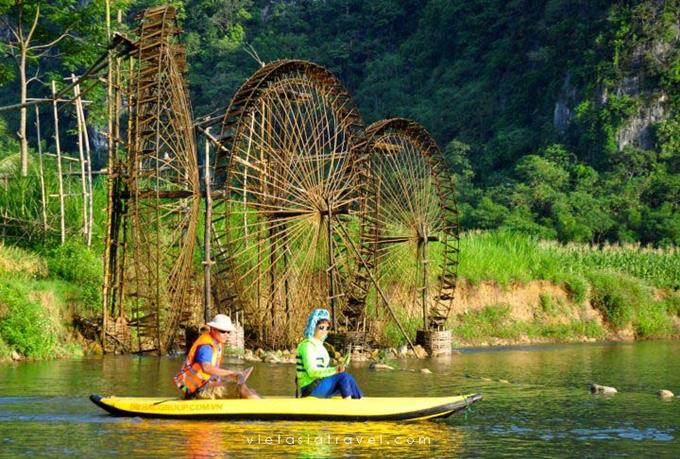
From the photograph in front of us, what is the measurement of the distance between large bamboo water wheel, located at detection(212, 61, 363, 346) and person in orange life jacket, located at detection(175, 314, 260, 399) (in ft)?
34.7

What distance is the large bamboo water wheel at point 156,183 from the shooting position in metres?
30.1

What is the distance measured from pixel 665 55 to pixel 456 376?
46.5 meters

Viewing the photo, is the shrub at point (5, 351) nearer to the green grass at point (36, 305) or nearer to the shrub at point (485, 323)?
the green grass at point (36, 305)

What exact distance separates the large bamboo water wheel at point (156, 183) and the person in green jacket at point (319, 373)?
1038 cm

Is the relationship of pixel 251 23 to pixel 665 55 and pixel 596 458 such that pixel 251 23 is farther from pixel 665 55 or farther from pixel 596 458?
pixel 596 458

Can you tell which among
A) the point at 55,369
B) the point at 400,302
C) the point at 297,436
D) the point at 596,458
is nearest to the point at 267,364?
the point at 55,369

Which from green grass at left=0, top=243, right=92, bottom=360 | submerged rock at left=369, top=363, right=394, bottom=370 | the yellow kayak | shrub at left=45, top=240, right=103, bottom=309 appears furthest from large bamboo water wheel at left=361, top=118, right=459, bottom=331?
the yellow kayak

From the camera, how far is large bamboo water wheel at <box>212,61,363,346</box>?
102 ft

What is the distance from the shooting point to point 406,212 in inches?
1400

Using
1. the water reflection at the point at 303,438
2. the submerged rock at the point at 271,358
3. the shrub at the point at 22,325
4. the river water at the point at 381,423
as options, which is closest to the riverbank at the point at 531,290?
the shrub at the point at 22,325

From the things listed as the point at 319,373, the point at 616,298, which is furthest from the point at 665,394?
the point at 616,298

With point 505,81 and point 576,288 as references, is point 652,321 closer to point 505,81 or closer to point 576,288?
point 576,288

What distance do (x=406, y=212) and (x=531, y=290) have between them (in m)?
9.42

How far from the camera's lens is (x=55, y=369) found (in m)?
27.5
